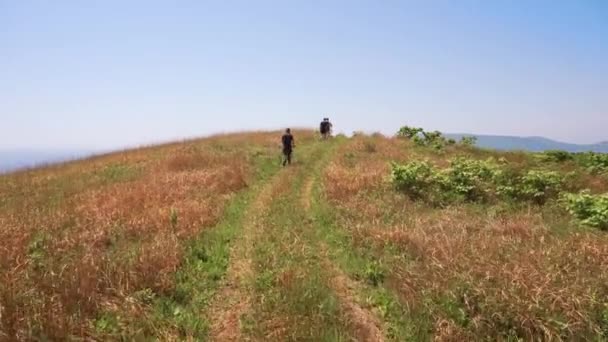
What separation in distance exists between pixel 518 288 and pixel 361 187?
1049cm

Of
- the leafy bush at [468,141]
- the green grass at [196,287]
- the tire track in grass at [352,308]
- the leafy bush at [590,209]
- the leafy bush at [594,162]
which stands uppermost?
the leafy bush at [468,141]

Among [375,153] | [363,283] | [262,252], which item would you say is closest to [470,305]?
[363,283]

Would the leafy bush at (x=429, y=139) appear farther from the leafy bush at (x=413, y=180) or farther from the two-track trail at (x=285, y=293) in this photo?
the two-track trail at (x=285, y=293)

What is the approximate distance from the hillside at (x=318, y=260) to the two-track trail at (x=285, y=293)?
0.04 m

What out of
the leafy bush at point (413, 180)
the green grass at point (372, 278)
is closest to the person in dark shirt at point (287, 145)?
the leafy bush at point (413, 180)

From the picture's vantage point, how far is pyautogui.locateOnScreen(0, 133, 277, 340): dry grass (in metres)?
7.59

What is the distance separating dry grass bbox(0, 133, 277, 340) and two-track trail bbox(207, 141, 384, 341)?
4.64ft

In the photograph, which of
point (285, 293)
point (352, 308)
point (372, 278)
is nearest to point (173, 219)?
point (285, 293)

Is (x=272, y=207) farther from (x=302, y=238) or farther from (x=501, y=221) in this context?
(x=501, y=221)

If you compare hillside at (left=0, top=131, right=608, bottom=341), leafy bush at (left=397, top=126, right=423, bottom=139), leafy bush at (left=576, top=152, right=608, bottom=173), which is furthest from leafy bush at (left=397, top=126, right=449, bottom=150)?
hillside at (left=0, top=131, right=608, bottom=341)

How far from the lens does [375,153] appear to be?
2873 centimetres

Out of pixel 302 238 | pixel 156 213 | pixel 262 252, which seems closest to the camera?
pixel 262 252

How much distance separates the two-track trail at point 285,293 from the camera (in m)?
7.57

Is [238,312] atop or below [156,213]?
below
